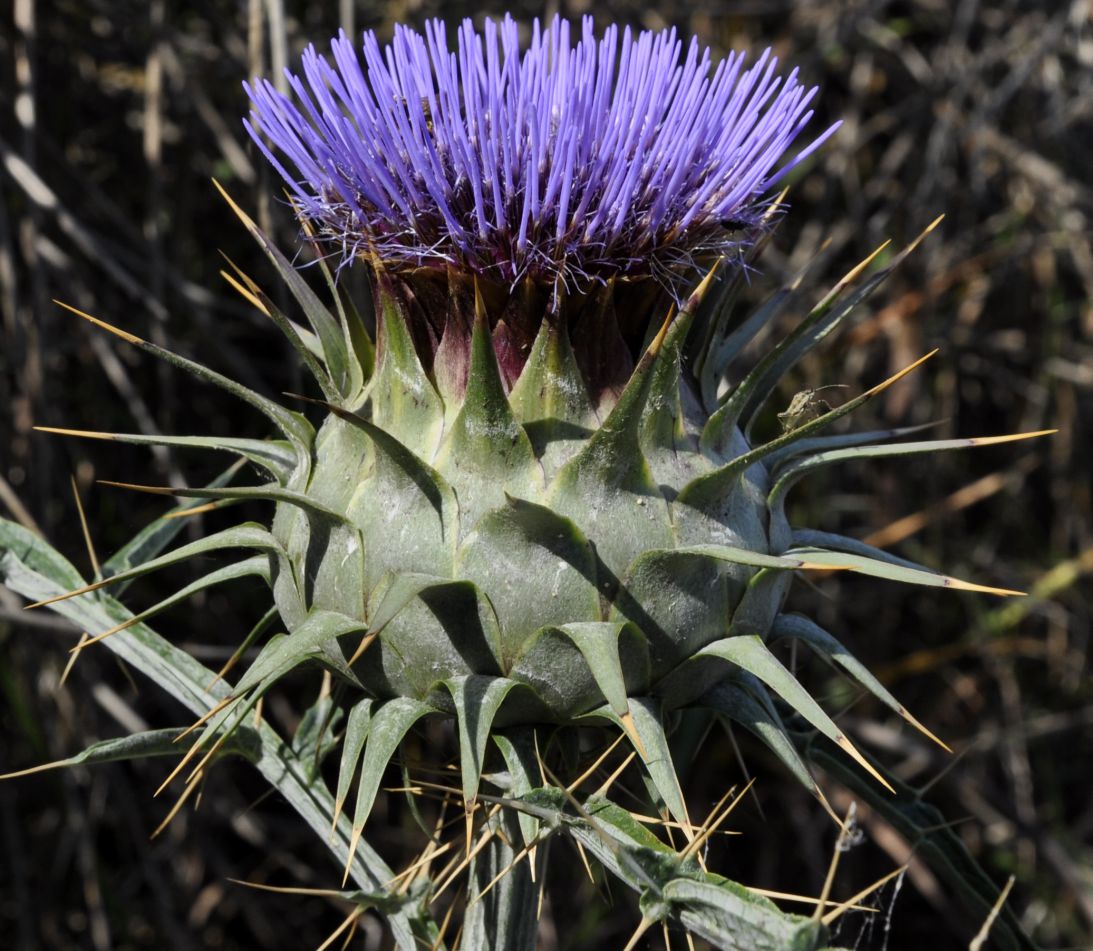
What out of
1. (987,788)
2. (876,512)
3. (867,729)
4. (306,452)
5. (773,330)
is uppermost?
(306,452)

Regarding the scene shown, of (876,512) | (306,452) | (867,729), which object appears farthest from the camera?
(876,512)

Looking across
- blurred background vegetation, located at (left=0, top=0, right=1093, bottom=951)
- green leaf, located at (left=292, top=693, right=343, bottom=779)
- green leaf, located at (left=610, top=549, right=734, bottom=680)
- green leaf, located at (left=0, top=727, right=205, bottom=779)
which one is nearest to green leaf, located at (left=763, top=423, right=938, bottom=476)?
green leaf, located at (left=610, top=549, right=734, bottom=680)

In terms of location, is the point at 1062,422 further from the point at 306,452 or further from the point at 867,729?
the point at 306,452

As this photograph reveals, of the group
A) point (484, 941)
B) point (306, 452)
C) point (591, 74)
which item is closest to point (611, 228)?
point (591, 74)

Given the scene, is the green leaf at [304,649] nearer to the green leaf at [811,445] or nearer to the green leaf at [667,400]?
the green leaf at [667,400]

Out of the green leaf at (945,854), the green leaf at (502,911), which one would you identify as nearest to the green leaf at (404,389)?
the green leaf at (502,911)

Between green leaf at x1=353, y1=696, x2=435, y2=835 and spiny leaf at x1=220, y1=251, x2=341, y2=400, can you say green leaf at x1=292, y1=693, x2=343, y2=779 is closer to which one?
green leaf at x1=353, y1=696, x2=435, y2=835
